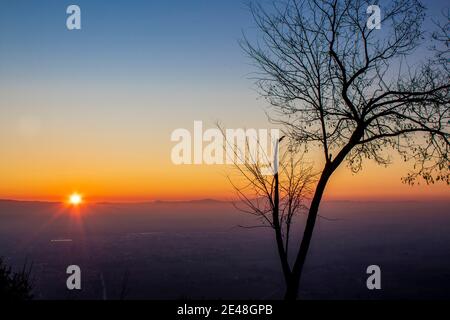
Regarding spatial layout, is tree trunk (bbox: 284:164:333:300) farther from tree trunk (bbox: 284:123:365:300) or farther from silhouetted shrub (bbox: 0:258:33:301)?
silhouetted shrub (bbox: 0:258:33:301)

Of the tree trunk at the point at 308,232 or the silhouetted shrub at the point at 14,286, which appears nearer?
the silhouetted shrub at the point at 14,286

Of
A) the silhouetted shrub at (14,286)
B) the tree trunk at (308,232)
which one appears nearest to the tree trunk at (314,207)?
the tree trunk at (308,232)

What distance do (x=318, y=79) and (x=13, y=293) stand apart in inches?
385

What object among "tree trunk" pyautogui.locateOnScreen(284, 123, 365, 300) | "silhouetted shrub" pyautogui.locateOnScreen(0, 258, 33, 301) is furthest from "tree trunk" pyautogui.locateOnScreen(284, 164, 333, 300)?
"silhouetted shrub" pyautogui.locateOnScreen(0, 258, 33, 301)

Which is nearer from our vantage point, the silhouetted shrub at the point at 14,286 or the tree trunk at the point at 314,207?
the silhouetted shrub at the point at 14,286

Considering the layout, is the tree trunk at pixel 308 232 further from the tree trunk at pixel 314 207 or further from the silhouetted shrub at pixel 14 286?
the silhouetted shrub at pixel 14 286

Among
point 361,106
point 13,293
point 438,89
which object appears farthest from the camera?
point 361,106

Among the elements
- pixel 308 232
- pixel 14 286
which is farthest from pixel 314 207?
pixel 14 286

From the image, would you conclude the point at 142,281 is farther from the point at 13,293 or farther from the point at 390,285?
the point at 13,293

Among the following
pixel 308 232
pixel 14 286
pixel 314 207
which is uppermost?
pixel 314 207

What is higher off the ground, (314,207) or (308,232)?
(314,207)

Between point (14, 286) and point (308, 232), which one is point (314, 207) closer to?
point (308, 232)

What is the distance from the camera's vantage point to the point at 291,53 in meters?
12.3
